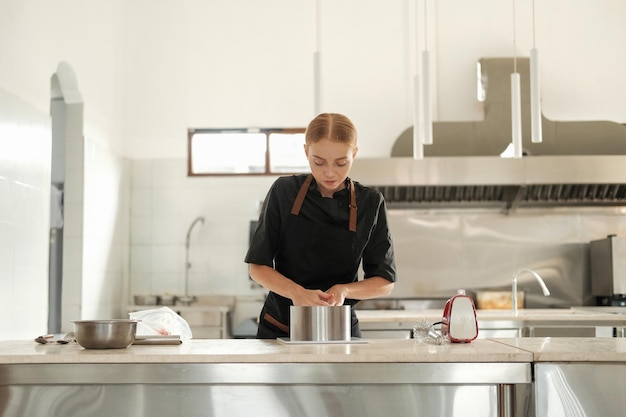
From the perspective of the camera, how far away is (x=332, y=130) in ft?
9.48

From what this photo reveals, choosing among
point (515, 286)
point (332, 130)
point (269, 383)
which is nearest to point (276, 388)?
point (269, 383)

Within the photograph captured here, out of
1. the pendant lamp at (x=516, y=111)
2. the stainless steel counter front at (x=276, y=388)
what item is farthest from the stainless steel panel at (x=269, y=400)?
the pendant lamp at (x=516, y=111)

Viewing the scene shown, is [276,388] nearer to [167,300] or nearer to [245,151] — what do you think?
[167,300]

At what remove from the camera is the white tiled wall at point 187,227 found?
24.7 ft

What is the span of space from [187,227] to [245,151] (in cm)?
88

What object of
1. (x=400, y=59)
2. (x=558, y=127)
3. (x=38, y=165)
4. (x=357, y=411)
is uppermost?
(x=400, y=59)

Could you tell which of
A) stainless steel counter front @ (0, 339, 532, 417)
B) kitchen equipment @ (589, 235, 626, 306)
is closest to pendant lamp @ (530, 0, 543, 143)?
kitchen equipment @ (589, 235, 626, 306)

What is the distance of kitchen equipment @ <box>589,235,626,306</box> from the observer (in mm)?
6793

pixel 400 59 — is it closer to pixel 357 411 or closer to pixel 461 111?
pixel 461 111

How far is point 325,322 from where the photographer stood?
2.73 metres

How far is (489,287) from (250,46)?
123 inches

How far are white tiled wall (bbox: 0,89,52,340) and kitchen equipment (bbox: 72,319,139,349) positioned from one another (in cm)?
237

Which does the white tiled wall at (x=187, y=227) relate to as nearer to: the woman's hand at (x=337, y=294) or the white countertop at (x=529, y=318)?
the white countertop at (x=529, y=318)

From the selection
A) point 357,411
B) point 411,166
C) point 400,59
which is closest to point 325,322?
point 357,411
